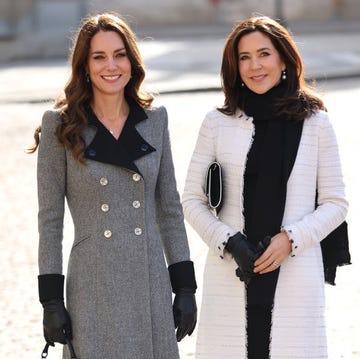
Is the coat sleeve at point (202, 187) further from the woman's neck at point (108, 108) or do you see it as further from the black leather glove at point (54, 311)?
the black leather glove at point (54, 311)

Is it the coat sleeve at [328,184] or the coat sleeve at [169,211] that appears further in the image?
the coat sleeve at [328,184]

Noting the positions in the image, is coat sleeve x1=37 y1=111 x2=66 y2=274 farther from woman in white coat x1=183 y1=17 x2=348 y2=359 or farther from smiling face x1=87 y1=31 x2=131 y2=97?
woman in white coat x1=183 y1=17 x2=348 y2=359

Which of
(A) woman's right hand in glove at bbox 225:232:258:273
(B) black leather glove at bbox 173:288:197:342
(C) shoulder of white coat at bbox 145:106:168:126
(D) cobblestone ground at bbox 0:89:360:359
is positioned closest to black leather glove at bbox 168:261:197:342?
(B) black leather glove at bbox 173:288:197:342

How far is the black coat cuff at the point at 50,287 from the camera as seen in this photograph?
4418 mm

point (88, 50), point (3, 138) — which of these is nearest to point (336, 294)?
point (88, 50)

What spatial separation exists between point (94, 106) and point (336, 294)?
4140 millimetres

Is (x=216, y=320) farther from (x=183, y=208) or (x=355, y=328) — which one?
(x=355, y=328)

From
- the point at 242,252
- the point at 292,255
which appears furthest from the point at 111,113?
the point at 292,255

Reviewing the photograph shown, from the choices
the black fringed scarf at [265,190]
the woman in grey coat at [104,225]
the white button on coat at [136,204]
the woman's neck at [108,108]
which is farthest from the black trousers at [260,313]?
the woman's neck at [108,108]

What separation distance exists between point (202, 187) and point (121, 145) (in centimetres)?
50

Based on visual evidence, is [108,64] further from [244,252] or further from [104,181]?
[244,252]

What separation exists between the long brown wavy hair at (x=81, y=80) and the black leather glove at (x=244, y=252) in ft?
2.27

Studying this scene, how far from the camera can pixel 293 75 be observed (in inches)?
191

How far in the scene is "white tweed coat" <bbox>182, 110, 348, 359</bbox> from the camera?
15.6 feet
